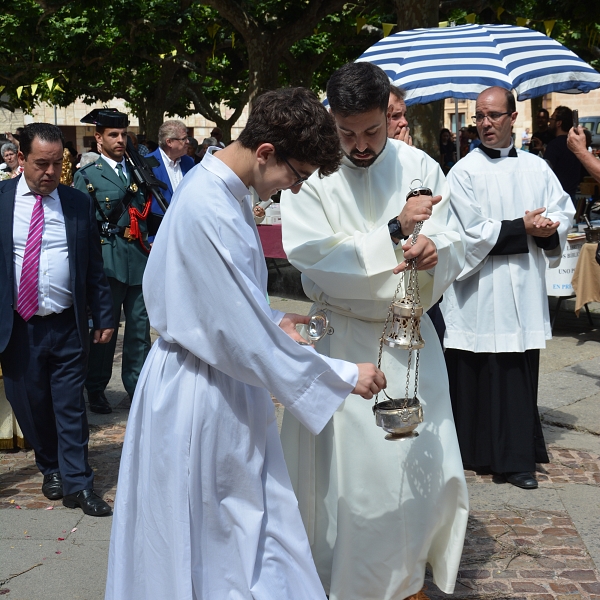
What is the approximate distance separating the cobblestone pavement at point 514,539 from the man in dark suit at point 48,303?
455 millimetres

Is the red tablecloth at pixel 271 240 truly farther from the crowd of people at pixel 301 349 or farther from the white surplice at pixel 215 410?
the white surplice at pixel 215 410

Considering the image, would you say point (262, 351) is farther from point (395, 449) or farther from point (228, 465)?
point (395, 449)

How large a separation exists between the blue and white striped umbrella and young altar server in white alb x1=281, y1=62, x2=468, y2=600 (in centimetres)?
493

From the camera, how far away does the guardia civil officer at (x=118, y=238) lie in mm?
6598

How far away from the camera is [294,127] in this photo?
2480 millimetres

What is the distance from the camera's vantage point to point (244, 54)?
79.9 feet

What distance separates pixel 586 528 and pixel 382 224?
81.6 inches

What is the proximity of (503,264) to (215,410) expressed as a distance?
2.95 m

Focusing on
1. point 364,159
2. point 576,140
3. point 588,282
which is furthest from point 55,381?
point 588,282

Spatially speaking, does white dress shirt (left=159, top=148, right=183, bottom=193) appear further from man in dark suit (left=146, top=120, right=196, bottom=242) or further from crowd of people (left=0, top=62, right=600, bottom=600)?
crowd of people (left=0, top=62, right=600, bottom=600)

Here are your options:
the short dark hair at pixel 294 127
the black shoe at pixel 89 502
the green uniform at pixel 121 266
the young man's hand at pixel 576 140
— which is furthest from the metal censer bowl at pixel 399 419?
the green uniform at pixel 121 266

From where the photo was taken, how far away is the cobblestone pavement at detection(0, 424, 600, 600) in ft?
12.9

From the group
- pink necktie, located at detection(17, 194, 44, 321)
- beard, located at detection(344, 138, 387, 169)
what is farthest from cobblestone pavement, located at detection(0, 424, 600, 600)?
beard, located at detection(344, 138, 387, 169)

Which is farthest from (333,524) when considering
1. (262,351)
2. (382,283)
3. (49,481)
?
(49,481)
